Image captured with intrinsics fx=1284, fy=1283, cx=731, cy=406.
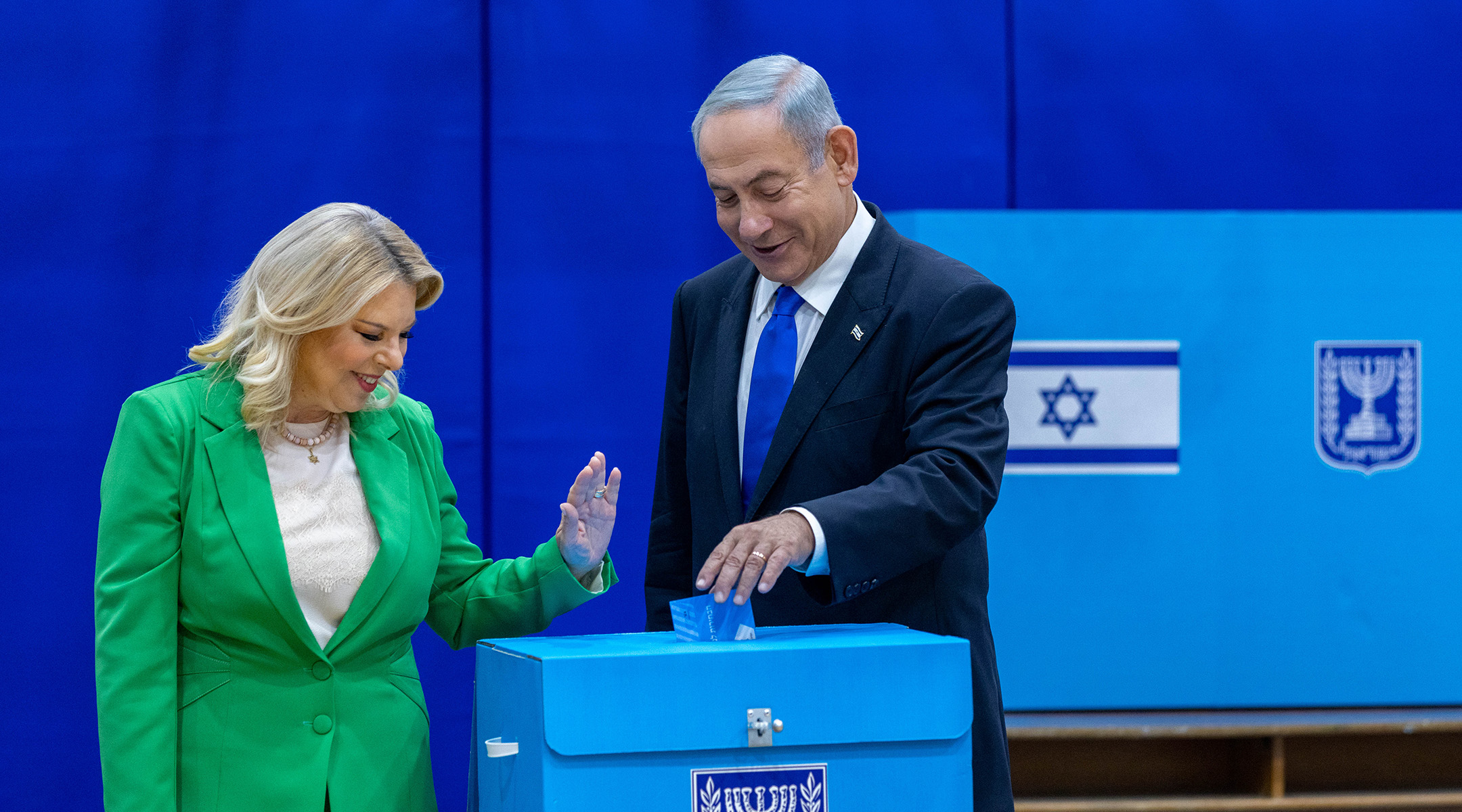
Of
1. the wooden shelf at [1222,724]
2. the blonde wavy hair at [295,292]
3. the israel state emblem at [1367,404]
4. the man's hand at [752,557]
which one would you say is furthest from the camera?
the israel state emblem at [1367,404]

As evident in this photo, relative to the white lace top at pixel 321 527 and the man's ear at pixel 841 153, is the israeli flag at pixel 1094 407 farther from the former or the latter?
the white lace top at pixel 321 527

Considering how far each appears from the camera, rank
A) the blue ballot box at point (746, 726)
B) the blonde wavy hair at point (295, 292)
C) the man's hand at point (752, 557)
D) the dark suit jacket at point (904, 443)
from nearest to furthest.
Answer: the blue ballot box at point (746, 726), the man's hand at point (752, 557), the dark suit jacket at point (904, 443), the blonde wavy hair at point (295, 292)

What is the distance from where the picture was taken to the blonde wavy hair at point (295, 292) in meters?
1.51

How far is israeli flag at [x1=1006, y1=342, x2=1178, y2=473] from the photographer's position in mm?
Result: 2633

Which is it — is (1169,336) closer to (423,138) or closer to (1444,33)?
(1444,33)

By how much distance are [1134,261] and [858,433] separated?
139 cm

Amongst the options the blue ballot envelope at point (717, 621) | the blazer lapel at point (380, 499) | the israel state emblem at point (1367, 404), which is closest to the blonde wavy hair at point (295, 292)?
the blazer lapel at point (380, 499)

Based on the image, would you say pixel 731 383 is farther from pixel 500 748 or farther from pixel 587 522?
pixel 500 748

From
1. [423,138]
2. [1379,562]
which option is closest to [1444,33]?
[1379,562]

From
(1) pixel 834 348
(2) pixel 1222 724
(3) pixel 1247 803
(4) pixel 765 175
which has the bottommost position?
(3) pixel 1247 803

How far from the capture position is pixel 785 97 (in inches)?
61.1

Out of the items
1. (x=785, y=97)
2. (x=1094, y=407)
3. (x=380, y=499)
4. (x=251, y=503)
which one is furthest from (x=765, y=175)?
(x=1094, y=407)

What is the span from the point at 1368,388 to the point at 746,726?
2066 mm

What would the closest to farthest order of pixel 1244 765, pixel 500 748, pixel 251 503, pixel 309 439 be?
pixel 500 748, pixel 251 503, pixel 309 439, pixel 1244 765
